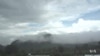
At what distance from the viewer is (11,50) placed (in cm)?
13788

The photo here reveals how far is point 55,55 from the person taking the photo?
393ft

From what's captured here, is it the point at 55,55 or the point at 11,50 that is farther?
the point at 11,50

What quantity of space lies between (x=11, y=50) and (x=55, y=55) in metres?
33.8
